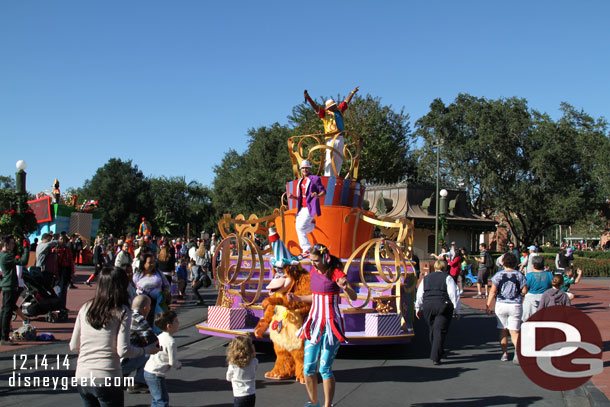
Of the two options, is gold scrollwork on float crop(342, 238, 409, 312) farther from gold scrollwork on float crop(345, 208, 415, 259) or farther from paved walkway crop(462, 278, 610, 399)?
paved walkway crop(462, 278, 610, 399)

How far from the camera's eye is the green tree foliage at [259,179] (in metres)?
44.6

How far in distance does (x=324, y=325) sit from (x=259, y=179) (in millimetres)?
40200

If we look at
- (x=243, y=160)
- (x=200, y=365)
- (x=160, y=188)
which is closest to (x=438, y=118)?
(x=243, y=160)

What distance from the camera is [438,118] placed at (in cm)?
4428

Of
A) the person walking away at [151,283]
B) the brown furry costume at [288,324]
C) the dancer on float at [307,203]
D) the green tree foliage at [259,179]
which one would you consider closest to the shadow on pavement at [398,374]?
the brown furry costume at [288,324]

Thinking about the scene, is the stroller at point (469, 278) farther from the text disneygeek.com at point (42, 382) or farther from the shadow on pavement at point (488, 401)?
the text disneygeek.com at point (42, 382)

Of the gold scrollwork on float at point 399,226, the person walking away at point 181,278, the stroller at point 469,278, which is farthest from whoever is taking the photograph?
the stroller at point 469,278

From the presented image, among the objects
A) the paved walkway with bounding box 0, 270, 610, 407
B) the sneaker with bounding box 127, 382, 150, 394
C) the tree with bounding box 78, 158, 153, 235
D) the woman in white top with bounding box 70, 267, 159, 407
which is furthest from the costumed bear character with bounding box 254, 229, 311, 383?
the tree with bounding box 78, 158, 153, 235

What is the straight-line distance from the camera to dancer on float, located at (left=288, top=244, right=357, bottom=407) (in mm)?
5359

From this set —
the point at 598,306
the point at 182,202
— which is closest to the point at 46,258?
the point at 598,306

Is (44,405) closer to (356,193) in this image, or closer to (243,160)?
(356,193)

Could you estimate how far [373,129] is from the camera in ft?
120

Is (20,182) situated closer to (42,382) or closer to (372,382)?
(42,382)

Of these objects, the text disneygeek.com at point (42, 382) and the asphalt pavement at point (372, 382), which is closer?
the asphalt pavement at point (372, 382)
